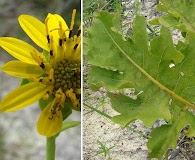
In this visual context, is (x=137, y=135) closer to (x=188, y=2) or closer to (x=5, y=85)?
(x=188, y=2)

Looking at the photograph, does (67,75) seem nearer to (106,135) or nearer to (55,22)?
(55,22)

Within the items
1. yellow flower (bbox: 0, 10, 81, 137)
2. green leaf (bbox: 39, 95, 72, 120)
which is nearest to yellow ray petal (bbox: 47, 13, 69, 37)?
yellow flower (bbox: 0, 10, 81, 137)

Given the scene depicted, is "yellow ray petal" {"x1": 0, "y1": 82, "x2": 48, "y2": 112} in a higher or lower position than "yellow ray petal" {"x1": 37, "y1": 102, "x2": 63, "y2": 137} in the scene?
higher

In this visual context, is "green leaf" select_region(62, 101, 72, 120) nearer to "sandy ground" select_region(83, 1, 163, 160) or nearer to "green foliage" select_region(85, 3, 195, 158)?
"green foliage" select_region(85, 3, 195, 158)

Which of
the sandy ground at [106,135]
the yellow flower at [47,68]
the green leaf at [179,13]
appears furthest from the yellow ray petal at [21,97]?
the sandy ground at [106,135]

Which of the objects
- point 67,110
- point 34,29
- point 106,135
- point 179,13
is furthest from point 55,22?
point 106,135

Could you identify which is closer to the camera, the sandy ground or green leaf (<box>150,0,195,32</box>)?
green leaf (<box>150,0,195,32</box>)
